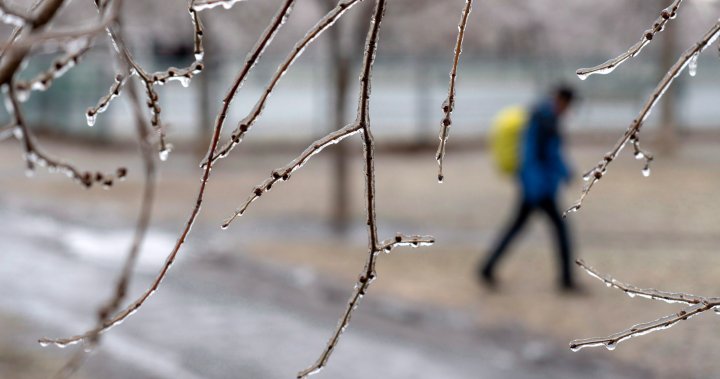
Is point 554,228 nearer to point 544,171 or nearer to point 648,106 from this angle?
point 544,171

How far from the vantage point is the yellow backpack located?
9.13 m

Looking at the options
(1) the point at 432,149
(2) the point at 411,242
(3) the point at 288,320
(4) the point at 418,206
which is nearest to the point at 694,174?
(4) the point at 418,206

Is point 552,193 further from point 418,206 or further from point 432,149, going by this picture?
point 432,149

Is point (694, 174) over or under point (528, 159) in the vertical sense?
over

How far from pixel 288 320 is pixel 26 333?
2.11 meters

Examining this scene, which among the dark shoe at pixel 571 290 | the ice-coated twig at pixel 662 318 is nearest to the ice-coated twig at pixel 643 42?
the ice-coated twig at pixel 662 318

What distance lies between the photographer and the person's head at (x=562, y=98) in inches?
335

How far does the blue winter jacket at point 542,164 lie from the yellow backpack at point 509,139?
24cm

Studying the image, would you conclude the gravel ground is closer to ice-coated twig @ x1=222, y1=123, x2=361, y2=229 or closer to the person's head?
the person's head

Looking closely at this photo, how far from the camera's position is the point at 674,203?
579 inches

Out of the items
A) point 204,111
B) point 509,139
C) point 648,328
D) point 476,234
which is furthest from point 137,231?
point 204,111

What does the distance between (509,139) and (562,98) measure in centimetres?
81

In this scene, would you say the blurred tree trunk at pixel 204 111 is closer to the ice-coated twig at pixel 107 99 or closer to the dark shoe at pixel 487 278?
the dark shoe at pixel 487 278

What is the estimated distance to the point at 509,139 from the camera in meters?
9.20
